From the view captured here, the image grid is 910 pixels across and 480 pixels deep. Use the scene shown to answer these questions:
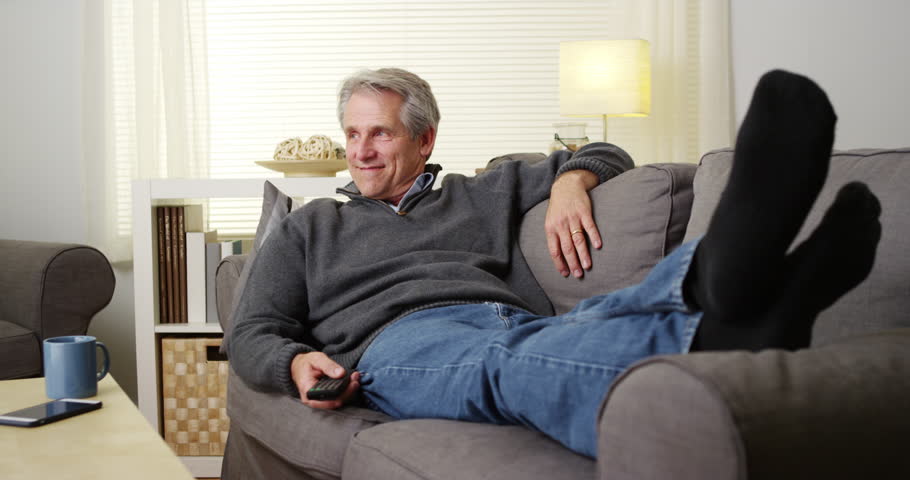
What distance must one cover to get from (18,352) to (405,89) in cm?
135

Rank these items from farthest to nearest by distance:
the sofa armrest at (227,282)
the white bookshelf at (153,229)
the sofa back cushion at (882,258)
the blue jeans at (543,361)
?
the white bookshelf at (153,229) → the sofa armrest at (227,282) → the sofa back cushion at (882,258) → the blue jeans at (543,361)

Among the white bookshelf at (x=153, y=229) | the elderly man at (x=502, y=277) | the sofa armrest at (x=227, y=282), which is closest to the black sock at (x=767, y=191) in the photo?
the elderly man at (x=502, y=277)

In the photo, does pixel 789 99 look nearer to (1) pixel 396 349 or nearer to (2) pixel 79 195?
(1) pixel 396 349

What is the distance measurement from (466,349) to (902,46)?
9.90 feet

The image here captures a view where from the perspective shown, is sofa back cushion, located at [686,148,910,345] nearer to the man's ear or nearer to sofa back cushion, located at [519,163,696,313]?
Result: sofa back cushion, located at [519,163,696,313]

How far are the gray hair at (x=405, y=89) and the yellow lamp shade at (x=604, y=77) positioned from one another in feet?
4.19

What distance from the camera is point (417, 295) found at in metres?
1.56

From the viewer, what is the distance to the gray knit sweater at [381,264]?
157 cm

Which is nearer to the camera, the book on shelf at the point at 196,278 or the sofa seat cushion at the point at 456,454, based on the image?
the sofa seat cushion at the point at 456,454

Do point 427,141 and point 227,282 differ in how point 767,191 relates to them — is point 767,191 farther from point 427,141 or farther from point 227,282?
point 227,282

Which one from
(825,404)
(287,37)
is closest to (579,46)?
(287,37)

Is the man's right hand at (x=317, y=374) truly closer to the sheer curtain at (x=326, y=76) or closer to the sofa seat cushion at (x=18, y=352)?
the sofa seat cushion at (x=18, y=352)

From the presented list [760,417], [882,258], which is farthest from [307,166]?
[760,417]

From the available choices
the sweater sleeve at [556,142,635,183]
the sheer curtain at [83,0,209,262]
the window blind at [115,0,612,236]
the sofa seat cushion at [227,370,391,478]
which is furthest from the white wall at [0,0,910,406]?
the sofa seat cushion at [227,370,391,478]
